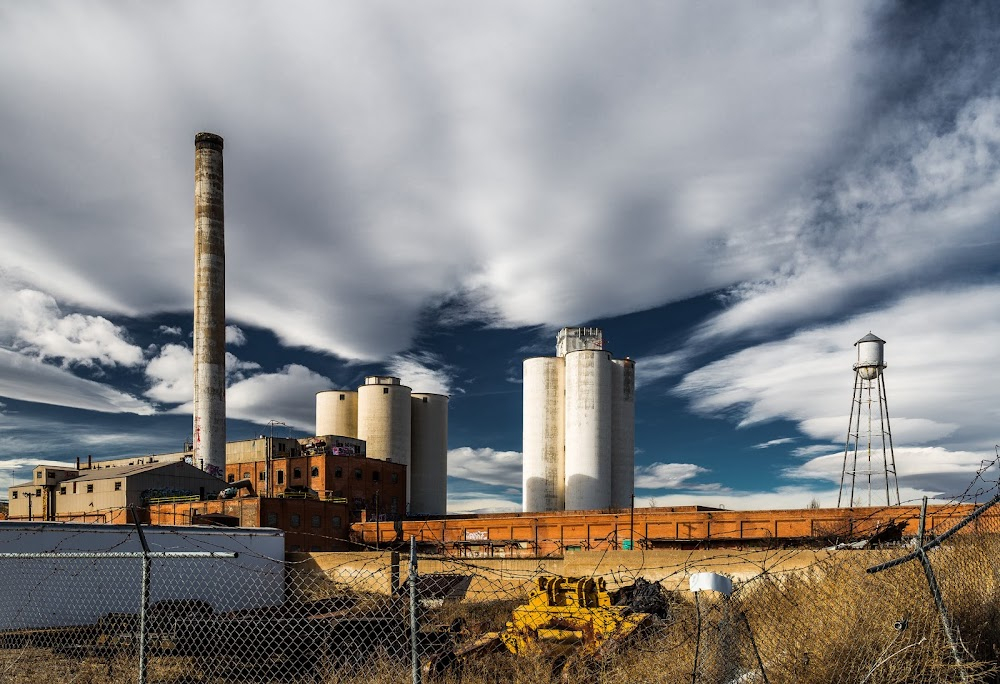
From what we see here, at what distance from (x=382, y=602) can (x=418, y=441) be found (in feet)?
162

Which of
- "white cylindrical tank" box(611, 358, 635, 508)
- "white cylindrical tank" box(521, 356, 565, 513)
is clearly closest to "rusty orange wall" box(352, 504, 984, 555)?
"white cylindrical tank" box(521, 356, 565, 513)

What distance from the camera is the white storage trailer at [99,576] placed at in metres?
23.2

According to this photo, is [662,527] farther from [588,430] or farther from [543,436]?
[543,436]

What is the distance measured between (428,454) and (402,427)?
14.3 ft

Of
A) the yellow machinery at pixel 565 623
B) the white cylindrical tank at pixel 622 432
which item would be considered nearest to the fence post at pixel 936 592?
the yellow machinery at pixel 565 623

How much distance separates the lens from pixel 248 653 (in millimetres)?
14805

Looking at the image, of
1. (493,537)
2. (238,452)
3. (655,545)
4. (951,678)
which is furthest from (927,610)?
(238,452)

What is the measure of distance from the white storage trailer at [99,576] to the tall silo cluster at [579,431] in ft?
94.5

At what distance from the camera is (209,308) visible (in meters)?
53.2

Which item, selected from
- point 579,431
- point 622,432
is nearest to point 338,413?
point 579,431

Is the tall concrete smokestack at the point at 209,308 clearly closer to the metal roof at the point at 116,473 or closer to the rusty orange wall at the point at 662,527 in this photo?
the metal roof at the point at 116,473

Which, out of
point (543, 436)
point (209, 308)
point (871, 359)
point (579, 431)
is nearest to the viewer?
point (871, 359)

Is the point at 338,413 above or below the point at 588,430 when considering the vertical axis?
above

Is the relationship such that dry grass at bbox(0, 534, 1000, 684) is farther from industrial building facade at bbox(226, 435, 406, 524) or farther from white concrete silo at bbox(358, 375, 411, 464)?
white concrete silo at bbox(358, 375, 411, 464)
